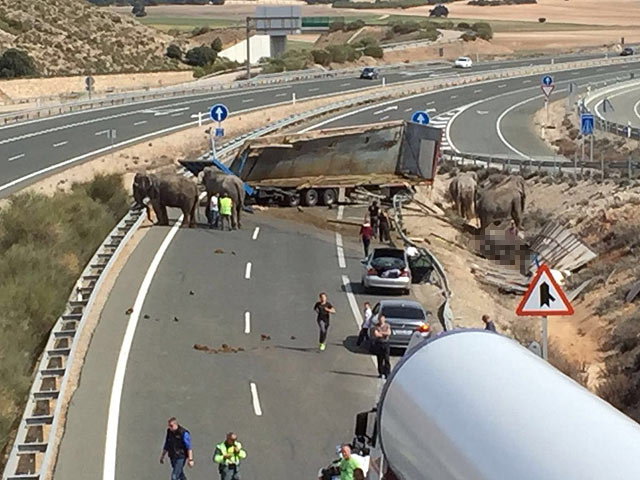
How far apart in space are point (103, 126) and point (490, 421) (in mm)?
58153

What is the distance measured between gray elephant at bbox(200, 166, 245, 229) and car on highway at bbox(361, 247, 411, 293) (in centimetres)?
828

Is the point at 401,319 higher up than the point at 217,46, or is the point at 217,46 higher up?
the point at 401,319

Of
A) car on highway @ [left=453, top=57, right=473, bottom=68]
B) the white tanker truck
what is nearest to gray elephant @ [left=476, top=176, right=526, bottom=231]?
the white tanker truck

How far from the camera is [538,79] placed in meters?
97.2

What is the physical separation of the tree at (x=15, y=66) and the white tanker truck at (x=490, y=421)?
256 feet

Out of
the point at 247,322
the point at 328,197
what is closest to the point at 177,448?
the point at 247,322

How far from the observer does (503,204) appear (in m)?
40.4

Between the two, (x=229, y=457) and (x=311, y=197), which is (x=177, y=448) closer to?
(x=229, y=457)

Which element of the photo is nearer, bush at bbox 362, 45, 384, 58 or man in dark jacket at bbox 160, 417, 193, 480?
man in dark jacket at bbox 160, 417, 193, 480

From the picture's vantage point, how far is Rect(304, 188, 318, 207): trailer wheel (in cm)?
4188

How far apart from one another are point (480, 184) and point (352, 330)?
2318cm

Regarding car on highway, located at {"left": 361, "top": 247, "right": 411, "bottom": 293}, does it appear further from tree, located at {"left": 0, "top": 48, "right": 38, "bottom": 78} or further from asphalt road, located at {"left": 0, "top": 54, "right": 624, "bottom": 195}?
tree, located at {"left": 0, "top": 48, "right": 38, "bottom": 78}

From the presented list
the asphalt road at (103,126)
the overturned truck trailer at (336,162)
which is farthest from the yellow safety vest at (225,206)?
the asphalt road at (103,126)

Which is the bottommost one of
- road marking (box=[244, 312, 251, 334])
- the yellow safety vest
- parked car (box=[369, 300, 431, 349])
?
road marking (box=[244, 312, 251, 334])
